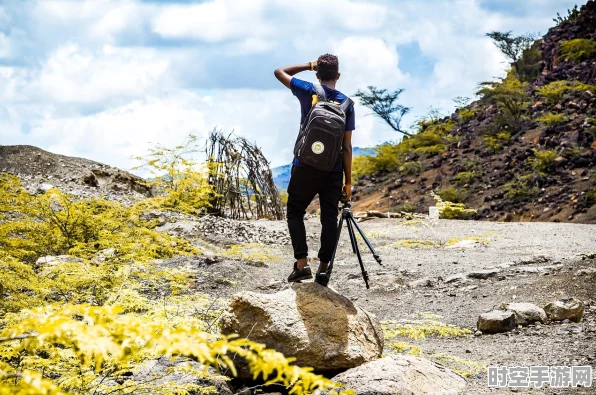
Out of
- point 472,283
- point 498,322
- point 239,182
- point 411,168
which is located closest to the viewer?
point 498,322

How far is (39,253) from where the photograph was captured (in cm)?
711

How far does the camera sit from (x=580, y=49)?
26.5 m

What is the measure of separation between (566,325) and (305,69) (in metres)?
3.00

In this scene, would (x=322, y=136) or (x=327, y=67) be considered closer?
(x=322, y=136)

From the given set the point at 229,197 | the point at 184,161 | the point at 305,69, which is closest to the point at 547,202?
the point at 229,197

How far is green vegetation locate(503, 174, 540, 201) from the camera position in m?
18.2

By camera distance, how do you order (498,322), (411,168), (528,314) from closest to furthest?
(498,322) < (528,314) < (411,168)

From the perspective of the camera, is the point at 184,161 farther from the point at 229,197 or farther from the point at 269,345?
the point at 269,345

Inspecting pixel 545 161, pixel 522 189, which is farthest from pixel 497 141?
pixel 522 189

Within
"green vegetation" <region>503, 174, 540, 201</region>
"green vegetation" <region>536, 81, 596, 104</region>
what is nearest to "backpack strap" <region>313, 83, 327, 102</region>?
"green vegetation" <region>503, 174, 540, 201</region>

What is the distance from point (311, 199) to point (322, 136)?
0.52 metres

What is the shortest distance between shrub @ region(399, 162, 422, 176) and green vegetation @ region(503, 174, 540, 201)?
20.0 ft

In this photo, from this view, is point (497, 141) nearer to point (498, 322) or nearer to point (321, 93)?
point (498, 322)

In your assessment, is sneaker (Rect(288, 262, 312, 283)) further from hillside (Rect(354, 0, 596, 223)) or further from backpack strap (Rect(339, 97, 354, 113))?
hillside (Rect(354, 0, 596, 223))
